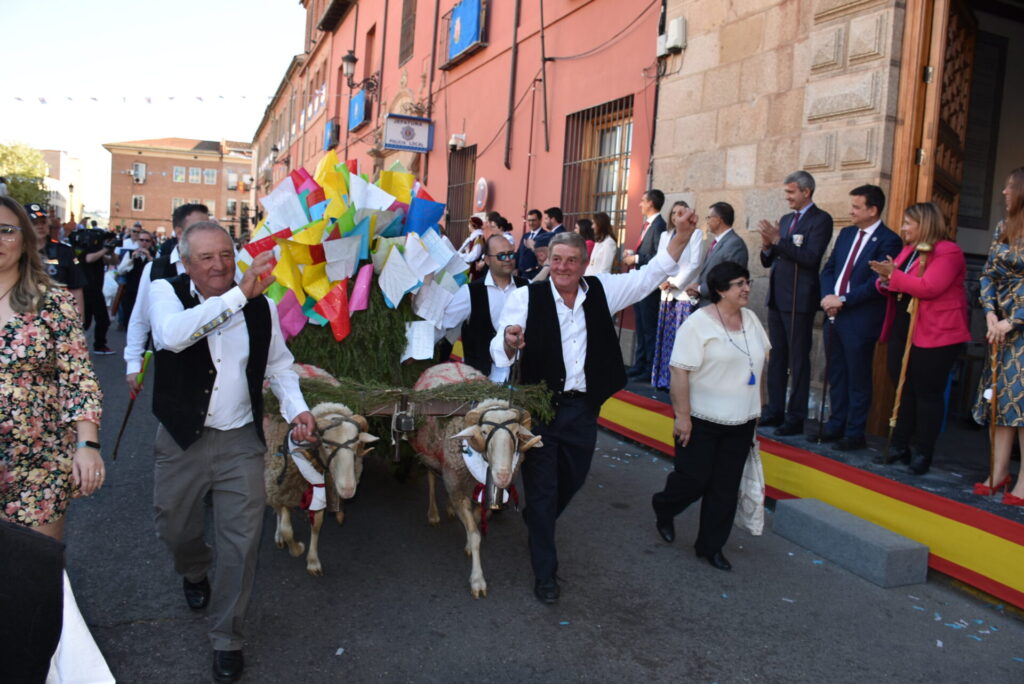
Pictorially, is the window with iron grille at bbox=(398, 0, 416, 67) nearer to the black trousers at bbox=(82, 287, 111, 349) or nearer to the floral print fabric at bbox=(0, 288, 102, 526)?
the black trousers at bbox=(82, 287, 111, 349)

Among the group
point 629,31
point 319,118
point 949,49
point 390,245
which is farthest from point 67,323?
point 319,118

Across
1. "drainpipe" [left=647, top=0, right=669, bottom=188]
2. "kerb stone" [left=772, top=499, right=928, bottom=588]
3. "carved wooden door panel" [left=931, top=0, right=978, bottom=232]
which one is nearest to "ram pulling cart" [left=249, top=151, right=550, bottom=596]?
"kerb stone" [left=772, top=499, right=928, bottom=588]

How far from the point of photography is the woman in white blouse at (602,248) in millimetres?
9133

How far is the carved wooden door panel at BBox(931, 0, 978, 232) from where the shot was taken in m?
6.86

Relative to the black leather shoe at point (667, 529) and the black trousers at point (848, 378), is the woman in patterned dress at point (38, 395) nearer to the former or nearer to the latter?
the black leather shoe at point (667, 529)

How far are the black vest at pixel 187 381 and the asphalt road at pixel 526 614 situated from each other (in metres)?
0.99

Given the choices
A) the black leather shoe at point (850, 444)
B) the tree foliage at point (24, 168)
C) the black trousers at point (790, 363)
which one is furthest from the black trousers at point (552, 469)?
the tree foliage at point (24, 168)

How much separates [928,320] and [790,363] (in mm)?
1493

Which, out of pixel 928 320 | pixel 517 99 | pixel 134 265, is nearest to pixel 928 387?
pixel 928 320

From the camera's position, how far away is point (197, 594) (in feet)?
12.5

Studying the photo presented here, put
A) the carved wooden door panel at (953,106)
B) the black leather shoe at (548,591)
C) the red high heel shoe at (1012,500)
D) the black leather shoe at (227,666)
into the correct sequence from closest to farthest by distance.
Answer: the black leather shoe at (227,666) < the black leather shoe at (548,591) < the red high heel shoe at (1012,500) < the carved wooden door panel at (953,106)

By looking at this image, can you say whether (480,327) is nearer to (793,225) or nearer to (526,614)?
(526,614)

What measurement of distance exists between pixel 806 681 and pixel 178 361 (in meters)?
3.05

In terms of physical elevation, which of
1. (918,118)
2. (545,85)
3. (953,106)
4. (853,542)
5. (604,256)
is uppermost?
(545,85)
